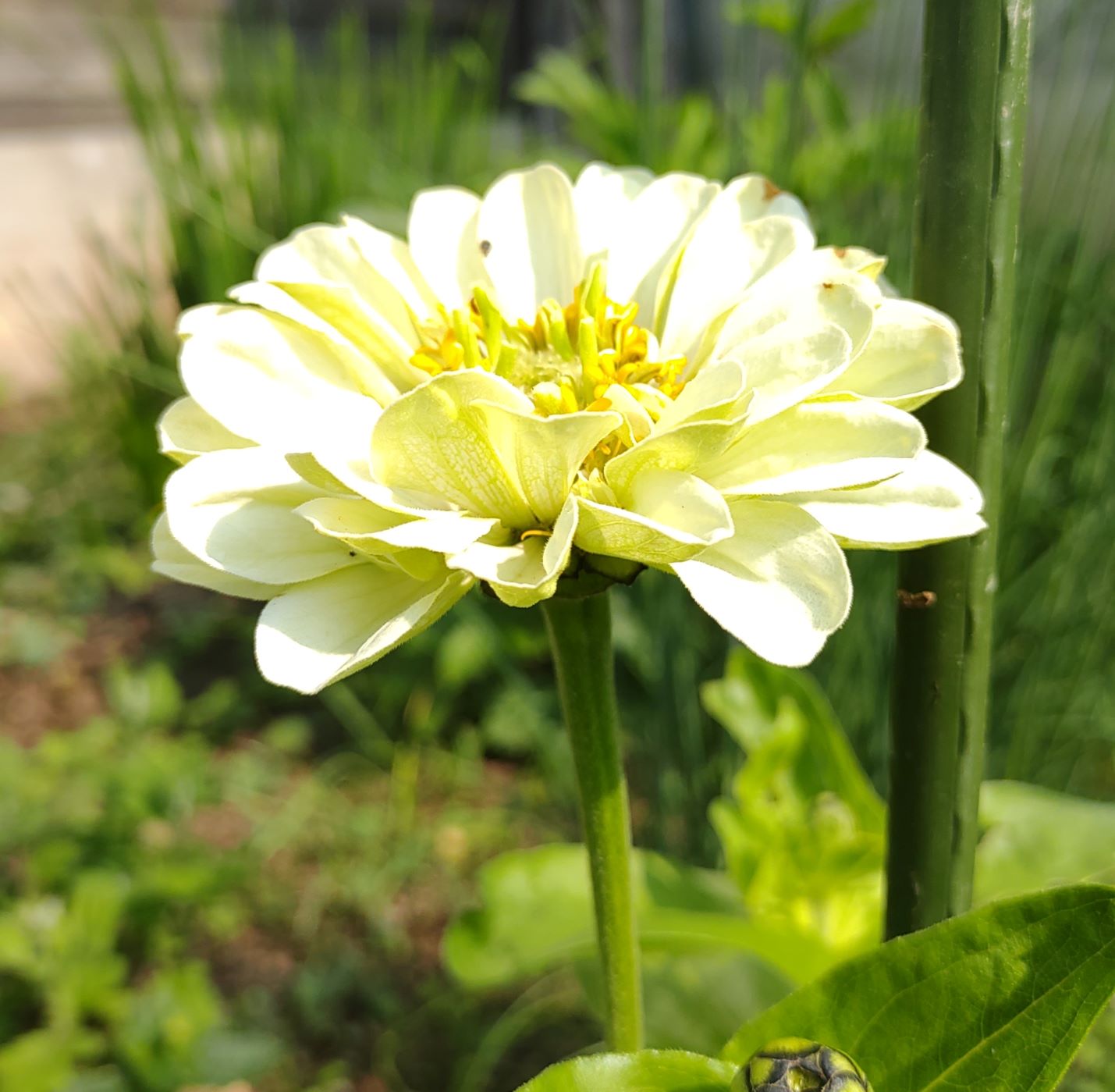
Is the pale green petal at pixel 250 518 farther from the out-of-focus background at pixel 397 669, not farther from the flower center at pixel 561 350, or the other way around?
the out-of-focus background at pixel 397 669

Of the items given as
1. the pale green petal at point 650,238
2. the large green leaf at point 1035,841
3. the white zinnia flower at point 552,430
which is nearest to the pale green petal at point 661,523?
the white zinnia flower at point 552,430

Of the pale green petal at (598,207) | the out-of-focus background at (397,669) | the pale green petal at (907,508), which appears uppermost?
the pale green petal at (598,207)

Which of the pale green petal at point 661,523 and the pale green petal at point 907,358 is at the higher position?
the pale green petal at point 907,358

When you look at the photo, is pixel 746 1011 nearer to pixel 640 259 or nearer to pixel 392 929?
pixel 640 259

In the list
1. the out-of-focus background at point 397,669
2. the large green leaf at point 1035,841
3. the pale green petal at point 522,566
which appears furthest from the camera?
the out-of-focus background at point 397,669

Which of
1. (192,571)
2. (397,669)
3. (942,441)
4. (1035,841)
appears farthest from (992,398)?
(397,669)
